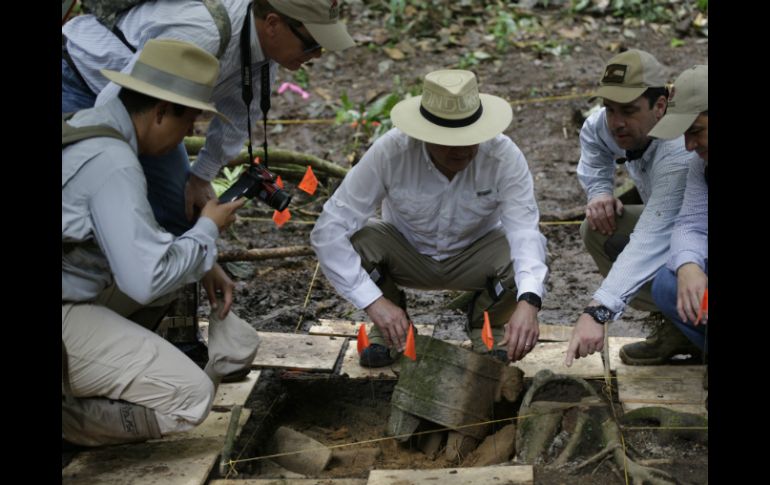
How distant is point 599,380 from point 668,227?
0.78 metres

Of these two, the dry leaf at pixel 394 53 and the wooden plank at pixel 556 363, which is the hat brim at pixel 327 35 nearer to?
the wooden plank at pixel 556 363

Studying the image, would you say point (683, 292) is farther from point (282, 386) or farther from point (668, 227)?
point (282, 386)

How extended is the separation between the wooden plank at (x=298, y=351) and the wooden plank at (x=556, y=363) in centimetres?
97

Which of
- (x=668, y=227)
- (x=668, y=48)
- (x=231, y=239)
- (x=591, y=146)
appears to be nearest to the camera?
(x=668, y=227)

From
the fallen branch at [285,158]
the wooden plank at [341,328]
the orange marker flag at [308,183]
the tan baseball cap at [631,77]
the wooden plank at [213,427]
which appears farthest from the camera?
the fallen branch at [285,158]

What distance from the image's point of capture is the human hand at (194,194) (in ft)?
15.0

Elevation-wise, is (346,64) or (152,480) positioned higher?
(152,480)

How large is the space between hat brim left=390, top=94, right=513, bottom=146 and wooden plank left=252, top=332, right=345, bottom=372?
1.32 metres

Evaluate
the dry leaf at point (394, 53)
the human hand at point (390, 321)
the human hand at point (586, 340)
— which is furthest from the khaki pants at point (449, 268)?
the dry leaf at point (394, 53)

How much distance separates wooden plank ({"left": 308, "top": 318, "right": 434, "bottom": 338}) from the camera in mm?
5023

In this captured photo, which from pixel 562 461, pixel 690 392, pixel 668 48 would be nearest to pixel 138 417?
pixel 562 461

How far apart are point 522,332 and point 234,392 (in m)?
1.38

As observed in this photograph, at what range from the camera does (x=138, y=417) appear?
357cm

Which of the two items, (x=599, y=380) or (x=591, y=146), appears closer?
(x=599, y=380)
